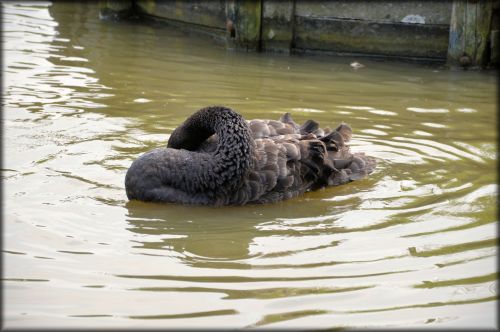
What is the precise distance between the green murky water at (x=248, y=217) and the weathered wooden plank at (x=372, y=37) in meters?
0.63

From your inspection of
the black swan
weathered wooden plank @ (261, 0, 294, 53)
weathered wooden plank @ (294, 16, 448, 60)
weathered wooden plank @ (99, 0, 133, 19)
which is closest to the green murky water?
the black swan

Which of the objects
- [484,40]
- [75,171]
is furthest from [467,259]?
[484,40]

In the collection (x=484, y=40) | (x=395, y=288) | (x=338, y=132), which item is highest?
(x=484, y=40)

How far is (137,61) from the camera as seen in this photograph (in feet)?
34.6

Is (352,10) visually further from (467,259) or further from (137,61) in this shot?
(467,259)

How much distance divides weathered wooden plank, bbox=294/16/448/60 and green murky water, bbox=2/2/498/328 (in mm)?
635

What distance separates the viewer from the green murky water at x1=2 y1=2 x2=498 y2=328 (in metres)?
4.02

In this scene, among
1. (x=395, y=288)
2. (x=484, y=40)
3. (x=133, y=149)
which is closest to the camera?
(x=395, y=288)

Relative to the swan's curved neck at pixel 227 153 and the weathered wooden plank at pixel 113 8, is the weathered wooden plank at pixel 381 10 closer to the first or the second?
the weathered wooden plank at pixel 113 8

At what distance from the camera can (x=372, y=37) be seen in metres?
10.8

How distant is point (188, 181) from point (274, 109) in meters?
2.82

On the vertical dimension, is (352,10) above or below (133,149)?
above

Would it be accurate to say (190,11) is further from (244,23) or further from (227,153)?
(227,153)

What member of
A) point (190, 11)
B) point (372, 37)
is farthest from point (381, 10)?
point (190, 11)
